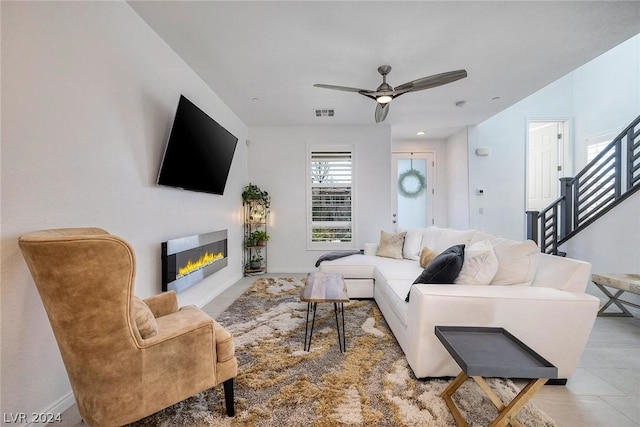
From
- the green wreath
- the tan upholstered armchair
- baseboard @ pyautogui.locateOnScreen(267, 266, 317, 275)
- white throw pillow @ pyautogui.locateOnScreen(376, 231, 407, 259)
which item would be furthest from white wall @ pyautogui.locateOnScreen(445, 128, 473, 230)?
the tan upholstered armchair

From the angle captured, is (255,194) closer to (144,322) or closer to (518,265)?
(144,322)

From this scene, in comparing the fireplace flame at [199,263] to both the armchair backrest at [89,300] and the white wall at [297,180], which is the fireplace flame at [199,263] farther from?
the white wall at [297,180]

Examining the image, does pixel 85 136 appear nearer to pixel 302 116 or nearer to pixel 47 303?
pixel 47 303

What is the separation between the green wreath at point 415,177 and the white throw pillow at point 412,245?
249 centimetres

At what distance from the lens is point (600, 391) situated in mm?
1661

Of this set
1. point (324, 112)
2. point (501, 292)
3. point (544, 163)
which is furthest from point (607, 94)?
point (501, 292)

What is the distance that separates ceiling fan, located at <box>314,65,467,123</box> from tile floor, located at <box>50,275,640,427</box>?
94.1 inches

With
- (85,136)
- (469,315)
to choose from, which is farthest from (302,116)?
(469,315)

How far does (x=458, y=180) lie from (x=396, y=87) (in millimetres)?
3620

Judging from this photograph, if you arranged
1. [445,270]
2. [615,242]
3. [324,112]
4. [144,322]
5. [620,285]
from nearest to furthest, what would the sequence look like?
[144,322], [445,270], [620,285], [615,242], [324,112]

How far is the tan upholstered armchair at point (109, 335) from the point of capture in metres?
1.02

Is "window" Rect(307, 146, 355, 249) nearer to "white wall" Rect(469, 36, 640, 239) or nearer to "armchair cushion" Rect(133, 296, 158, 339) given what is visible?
"white wall" Rect(469, 36, 640, 239)

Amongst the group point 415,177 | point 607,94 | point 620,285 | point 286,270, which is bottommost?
point 286,270

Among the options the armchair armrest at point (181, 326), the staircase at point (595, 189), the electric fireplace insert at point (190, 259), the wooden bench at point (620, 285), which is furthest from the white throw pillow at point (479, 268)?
the staircase at point (595, 189)
